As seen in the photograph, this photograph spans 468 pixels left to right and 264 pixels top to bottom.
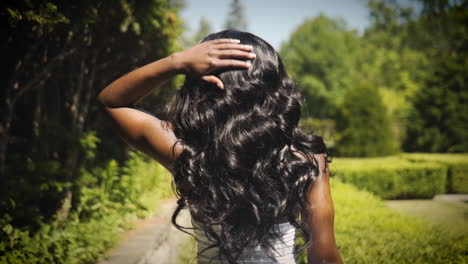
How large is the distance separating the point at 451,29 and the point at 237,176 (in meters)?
28.8

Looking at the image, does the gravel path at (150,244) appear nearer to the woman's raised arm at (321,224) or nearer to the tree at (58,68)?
the tree at (58,68)

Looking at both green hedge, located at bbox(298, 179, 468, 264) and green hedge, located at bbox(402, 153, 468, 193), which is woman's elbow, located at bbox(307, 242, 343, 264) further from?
green hedge, located at bbox(402, 153, 468, 193)

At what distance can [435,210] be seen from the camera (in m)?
8.09

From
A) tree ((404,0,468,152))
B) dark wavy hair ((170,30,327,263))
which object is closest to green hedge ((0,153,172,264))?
dark wavy hair ((170,30,327,263))

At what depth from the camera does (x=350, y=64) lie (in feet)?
109

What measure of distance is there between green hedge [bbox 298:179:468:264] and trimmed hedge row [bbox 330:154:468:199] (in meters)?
5.20

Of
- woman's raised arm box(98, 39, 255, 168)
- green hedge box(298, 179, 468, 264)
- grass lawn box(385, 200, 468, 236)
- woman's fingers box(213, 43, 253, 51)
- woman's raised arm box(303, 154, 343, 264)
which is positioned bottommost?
grass lawn box(385, 200, 468, 236)

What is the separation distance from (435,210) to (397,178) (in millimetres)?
1533

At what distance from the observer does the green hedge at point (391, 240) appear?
296cm

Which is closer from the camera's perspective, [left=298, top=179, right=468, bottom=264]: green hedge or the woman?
the woman

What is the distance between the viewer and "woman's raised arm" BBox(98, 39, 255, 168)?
1.34m

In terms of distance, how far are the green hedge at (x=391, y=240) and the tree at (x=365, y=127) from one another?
9.10 meters

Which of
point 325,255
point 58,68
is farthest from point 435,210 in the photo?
point 58,68

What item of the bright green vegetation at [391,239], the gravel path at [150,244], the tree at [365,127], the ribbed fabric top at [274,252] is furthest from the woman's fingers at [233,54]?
the tree at [365,127]
